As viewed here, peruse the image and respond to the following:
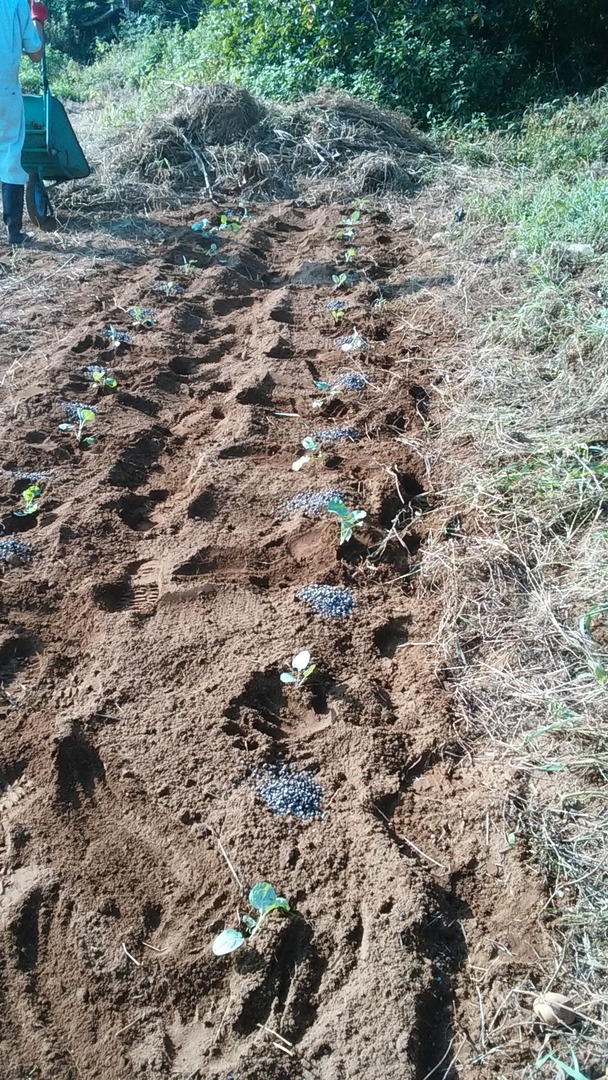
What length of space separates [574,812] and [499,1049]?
1.82 feet

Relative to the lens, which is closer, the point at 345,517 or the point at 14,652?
the point at 14,652

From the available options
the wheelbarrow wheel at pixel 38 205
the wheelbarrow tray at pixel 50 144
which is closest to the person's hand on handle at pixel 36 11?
the wheelbarrow tray at pixel 50 144

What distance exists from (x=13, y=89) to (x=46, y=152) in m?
0.46

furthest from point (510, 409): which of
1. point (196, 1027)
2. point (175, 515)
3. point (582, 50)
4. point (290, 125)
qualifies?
point (582, 50)

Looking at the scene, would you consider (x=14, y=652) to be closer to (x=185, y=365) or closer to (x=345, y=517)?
(x=345, y=517)

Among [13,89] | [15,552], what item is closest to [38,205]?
[13,89]

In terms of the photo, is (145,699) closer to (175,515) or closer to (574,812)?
(175,515)

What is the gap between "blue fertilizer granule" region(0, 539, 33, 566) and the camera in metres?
2.72

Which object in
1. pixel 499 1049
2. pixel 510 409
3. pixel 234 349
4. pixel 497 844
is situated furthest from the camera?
pixel 234 349

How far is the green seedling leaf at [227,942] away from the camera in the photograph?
1.70 metres

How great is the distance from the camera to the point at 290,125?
7469 millimetres

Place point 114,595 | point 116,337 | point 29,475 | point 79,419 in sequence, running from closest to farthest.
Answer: point 114,595 < point 29,475 < point 79,419 < point 116,337

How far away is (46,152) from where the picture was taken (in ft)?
18.5

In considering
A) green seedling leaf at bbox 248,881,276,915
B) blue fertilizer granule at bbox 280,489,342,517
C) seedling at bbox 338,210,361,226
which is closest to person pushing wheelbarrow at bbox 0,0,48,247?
seedling at bbox 338,210,361,226
